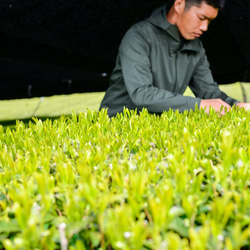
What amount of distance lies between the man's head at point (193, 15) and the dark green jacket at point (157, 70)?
10 cm

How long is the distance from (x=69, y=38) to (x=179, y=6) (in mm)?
3127

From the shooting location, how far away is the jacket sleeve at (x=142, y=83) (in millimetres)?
2340

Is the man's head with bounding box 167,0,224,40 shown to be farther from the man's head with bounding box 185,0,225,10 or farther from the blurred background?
the blurred background

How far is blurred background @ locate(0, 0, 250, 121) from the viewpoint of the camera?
5051mm

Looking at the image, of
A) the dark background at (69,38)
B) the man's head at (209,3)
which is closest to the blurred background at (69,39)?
the dark background at (69,38)

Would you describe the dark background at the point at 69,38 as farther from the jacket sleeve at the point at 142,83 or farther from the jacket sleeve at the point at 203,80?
the jacket sleeve at the point at 142,83

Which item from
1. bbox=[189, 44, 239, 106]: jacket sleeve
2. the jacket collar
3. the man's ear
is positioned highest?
the man's ear

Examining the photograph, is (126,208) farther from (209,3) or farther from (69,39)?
(69,39)

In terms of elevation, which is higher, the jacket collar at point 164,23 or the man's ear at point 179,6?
the man's ear at point 179,6

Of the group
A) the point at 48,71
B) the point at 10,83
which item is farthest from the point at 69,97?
the point at 10,83

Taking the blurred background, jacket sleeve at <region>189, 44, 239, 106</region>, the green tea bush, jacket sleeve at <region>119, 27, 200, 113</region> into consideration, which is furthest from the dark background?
the green tea bush

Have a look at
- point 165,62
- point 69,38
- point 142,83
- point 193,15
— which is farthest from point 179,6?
point 69,38

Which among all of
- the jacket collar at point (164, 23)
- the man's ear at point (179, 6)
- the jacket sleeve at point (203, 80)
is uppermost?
the man's ear at point (179, 6)

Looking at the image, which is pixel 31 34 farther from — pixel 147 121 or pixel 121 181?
pixel 121 181
